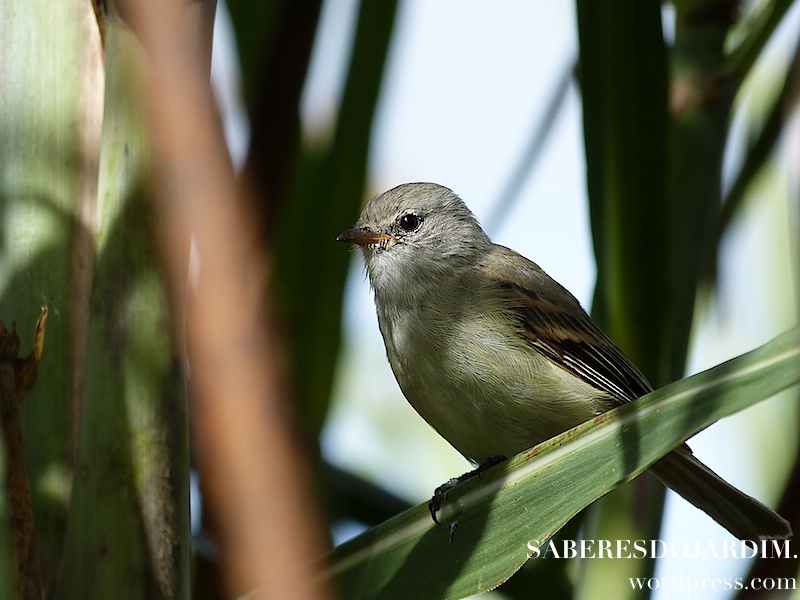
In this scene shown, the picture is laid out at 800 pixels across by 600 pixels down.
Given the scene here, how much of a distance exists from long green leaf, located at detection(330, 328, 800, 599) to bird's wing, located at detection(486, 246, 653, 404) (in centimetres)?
112

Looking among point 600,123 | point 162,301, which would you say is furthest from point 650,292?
point 162,301

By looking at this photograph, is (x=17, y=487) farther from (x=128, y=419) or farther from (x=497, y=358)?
(x=497, y=358)

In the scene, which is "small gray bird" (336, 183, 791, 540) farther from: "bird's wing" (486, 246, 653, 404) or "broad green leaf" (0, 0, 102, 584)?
"broad green leaf" (0, 0, 102, 584)

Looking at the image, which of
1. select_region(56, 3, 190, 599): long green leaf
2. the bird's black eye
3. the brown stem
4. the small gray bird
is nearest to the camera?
the brown stem

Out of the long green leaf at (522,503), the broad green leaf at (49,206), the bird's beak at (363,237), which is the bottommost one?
the long green leaf at (522,503)

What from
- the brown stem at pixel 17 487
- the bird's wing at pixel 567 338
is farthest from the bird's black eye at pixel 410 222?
the brown stem at pixel 17 487

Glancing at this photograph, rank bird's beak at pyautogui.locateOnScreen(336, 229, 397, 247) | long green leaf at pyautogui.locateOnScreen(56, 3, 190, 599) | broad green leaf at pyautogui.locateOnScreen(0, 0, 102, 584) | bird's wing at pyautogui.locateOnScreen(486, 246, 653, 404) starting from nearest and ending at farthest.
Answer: long green leaf at pyautogui.locateOnScreen(56, 3, 190, 599) < broad green leaf at pyautogui.locateOnScreen(0, 0, 102, 584) < bird's wing at pyautogui.locateOnScreen(486, 246, 653, 404) < bird's beak at pyautogui.locateOnScreen(336, 229, 397, 247)

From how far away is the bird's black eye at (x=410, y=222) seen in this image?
3.18 metres

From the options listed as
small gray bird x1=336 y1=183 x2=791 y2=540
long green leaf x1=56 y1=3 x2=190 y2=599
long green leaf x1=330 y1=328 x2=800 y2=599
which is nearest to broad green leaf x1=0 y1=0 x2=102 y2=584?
long green leaf x1=56 y1=3 x2=190 y2=599

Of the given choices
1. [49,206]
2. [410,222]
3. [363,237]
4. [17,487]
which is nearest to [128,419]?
[17,487]

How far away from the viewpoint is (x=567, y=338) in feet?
9.18

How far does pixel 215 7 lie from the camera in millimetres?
1303

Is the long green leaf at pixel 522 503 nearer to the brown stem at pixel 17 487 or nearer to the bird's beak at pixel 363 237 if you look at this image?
the brown stem at pixel 17 487

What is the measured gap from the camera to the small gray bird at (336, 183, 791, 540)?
97.4 inches
